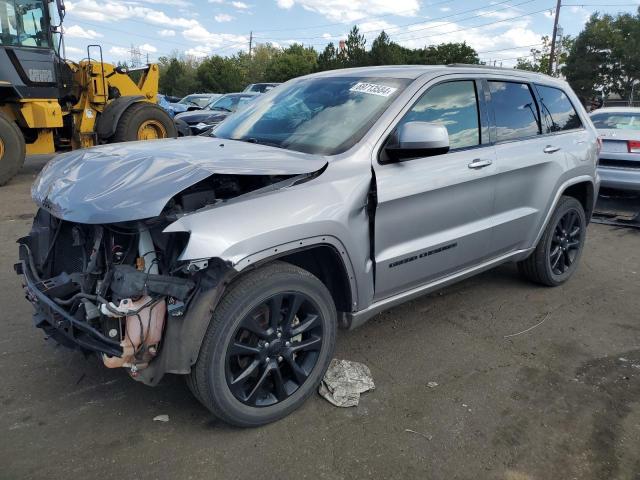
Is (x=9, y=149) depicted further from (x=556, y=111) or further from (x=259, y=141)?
(x=556, y=111)

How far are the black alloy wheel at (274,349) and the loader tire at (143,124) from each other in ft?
25.5

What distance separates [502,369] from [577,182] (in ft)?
6.93

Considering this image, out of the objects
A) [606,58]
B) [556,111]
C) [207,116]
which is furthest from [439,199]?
[606,58]

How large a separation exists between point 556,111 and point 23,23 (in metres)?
8.85

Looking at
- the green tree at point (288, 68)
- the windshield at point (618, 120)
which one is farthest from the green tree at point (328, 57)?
the windshield at point (618, 120)

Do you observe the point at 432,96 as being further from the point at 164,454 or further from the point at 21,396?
the point at 21,396

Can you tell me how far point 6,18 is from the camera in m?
8.98

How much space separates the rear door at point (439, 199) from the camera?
10.4 ft

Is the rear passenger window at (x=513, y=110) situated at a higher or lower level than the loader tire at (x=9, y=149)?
higher

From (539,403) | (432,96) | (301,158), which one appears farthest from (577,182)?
(301,158)

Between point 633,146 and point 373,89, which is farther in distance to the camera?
point 633,146

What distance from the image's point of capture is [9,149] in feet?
29.6

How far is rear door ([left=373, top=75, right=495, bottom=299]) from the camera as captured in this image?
3170 mm

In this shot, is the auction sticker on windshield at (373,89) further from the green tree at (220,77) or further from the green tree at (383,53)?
the green tree at (220,77)
